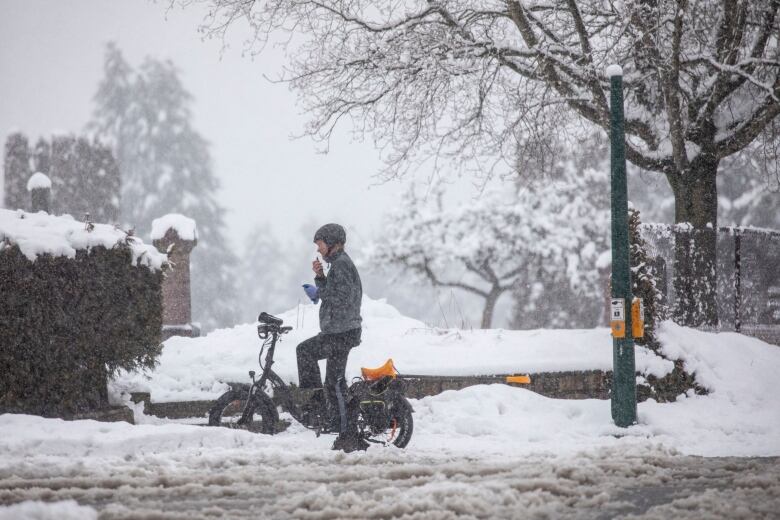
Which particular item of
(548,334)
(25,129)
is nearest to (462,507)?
(548,334)

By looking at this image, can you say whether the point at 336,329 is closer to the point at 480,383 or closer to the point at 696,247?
the point at 480,383

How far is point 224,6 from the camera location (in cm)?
1336

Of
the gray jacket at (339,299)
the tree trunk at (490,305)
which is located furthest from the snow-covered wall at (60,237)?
the tree trunk at (490,305)

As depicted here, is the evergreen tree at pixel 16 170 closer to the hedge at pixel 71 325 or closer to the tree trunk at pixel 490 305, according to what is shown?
the tree trunk at pixel 490 305

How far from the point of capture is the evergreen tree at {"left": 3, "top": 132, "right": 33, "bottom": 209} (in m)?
26.9

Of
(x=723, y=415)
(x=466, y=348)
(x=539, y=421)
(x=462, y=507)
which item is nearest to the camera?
(x=462, y=507)

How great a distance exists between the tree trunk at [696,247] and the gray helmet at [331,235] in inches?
280

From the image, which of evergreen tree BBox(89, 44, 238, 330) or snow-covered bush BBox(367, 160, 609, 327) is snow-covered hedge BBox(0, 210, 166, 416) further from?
evergreen tree BBox(89, 44, 238, 330)

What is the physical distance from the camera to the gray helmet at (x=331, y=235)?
7539mm

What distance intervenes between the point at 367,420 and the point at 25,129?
2518 centimetres

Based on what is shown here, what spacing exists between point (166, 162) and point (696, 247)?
117 ft

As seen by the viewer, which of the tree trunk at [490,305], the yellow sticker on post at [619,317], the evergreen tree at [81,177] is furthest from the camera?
the tree trunk at [490,305]

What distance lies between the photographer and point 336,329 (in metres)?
7.46

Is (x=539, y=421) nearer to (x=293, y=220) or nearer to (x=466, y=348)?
(x=466, y=348)
